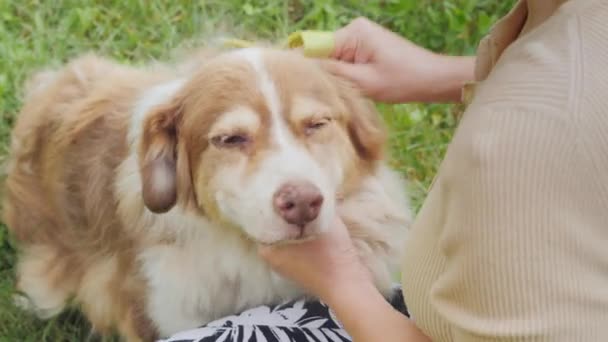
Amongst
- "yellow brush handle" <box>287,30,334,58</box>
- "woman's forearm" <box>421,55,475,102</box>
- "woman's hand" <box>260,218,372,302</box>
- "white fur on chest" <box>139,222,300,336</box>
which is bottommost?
"white fur on chest" <box>139,222,300,336</box>

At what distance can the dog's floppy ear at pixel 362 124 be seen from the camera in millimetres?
2355

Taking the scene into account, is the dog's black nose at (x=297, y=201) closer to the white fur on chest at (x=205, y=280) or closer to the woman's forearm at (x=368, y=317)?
the woman's forearm at (x=368, y=317)

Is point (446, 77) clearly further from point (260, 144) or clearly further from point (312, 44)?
point (260, 144)

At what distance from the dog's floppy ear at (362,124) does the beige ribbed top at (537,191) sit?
1.00m

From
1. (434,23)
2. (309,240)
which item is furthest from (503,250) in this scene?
(434,23)

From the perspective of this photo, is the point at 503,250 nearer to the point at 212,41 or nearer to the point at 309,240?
the point at 309,240

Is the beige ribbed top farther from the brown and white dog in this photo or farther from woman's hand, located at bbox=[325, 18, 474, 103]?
woman's hand, located at bbox=[325, 18, 474, 103]

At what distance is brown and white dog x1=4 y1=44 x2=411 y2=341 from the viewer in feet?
6.84

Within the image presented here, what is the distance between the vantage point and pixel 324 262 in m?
2.09

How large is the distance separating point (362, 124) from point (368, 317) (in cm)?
65

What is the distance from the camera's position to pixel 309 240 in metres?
2.06

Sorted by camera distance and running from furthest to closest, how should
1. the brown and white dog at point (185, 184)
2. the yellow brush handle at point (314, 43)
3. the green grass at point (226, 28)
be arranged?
the green grass at point (226, 28), the yellow brush handle at point (314, 43), the brown and white dog at point (185, 184)

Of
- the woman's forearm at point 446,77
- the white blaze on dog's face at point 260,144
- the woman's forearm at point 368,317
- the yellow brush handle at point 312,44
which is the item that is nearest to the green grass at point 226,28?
the woman's forearm at point 446,77

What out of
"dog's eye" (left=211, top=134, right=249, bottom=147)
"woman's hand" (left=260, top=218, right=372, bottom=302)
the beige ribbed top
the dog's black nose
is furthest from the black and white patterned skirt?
the beige ribbed top
